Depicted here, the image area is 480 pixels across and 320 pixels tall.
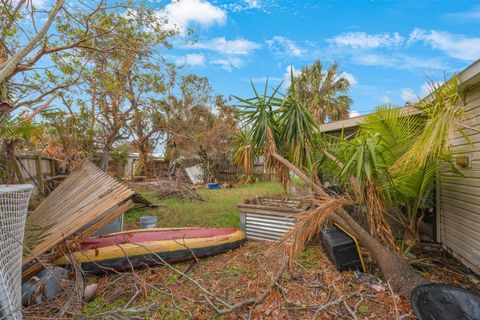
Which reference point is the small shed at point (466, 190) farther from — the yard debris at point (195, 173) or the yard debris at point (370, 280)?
the yard debris at point (195, 173)

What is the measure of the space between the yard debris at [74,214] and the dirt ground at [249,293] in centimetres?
53

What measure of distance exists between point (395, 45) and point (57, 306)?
953cm

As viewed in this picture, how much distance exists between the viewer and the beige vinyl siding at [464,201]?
3.06m

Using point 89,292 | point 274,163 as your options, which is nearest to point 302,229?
point 274,163

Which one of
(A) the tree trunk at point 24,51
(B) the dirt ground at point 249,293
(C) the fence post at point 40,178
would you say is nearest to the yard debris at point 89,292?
(B) the dirt ground at point 249,293

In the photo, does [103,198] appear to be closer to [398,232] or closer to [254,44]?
[398,232]

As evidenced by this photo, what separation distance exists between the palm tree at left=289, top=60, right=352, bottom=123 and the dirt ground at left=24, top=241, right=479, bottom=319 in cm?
1295

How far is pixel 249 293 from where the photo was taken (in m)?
2.65

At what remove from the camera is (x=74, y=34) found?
4914 mm

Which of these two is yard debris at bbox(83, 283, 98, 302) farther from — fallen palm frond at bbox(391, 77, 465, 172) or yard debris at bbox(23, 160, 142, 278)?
fallen palm frond at bbox(391, 77, 465, 172)

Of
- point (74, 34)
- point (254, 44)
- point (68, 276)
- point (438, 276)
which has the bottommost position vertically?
point (438, 276)

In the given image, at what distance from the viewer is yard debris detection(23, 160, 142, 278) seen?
104 inches

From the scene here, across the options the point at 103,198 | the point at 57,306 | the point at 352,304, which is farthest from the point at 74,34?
the point at 352,304

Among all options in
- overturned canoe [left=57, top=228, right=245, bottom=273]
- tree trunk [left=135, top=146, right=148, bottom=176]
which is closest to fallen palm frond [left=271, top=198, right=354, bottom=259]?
overturned canoe [left=57, top=228, right=245, bottom=273]
